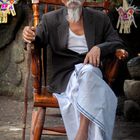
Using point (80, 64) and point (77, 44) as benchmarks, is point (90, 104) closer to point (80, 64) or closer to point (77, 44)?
point (80, 64)

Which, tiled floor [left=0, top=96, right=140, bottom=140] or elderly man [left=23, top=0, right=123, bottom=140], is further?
tiled floor [left=0, top=96, right=140, bottom=140]

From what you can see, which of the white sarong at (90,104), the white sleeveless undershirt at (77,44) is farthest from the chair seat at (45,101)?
the white sleeveless undershirt at (77,44)

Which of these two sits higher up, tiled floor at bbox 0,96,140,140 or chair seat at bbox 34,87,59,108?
chair seat at bbox 34,87,59,108

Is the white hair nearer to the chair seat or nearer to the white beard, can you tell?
the white beard

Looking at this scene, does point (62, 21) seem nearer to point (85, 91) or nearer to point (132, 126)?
point (85, 91)

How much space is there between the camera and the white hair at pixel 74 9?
3.51 metres

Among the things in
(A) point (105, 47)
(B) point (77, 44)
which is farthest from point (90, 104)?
(B) point (77, 44)

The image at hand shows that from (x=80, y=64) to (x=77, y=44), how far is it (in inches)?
12.1

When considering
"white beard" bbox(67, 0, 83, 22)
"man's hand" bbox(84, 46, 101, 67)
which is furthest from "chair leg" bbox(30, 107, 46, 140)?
"white beard" bbox(67, 0, 83, 22)

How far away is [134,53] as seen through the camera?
17.7ft

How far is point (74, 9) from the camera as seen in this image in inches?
139

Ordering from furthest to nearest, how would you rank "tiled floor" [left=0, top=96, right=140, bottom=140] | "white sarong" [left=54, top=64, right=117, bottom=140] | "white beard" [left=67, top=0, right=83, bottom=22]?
1. "tiled floor" [left=0, top=96, right=140, bottom=140]
2. "white beard" [left=67, top=0, right=83, bottom=22]
3. "white sarong" [left=54, top=64, right=117, bottom=140]

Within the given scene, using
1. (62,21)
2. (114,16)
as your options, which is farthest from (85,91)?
(114,16)

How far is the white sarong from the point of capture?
10.00 feet
